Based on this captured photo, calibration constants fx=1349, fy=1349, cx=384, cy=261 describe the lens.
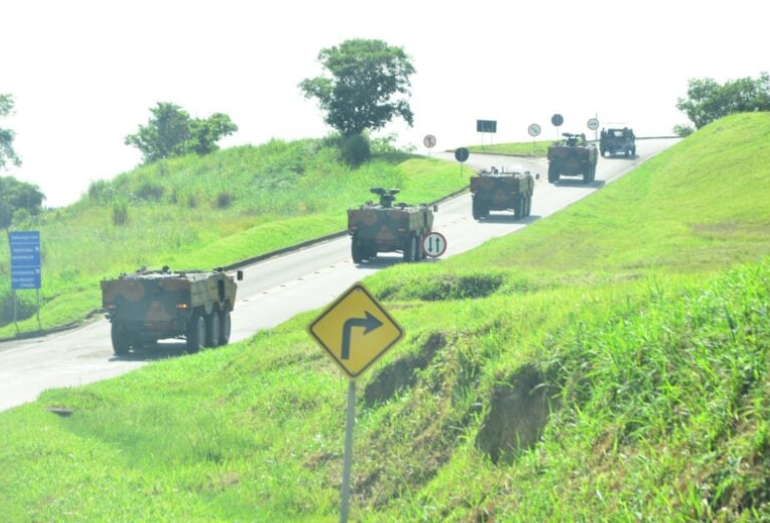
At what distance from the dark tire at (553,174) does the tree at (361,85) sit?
21247 mm

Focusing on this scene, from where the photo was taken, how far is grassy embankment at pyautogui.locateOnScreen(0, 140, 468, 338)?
163 feet

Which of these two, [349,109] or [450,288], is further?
[349,109]

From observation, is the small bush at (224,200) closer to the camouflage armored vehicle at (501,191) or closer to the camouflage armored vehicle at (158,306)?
the camouflage armored vehicle at (501,191)

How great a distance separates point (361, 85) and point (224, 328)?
5649cm

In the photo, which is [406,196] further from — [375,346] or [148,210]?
[375,346]

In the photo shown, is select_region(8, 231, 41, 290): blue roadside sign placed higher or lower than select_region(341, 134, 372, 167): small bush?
lower

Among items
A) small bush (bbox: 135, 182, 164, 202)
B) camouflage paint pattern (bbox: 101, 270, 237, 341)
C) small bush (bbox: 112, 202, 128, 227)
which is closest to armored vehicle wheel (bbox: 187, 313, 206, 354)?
camouflage paint pattern (bbox: 101, 270, 237, 341)

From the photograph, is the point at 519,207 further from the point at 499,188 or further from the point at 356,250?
the point at 356,250

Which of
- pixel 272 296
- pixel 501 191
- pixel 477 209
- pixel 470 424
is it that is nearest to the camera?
pixel 470 424

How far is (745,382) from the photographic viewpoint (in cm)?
933

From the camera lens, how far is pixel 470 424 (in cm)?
1330

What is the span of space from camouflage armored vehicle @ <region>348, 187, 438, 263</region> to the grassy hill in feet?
62.3

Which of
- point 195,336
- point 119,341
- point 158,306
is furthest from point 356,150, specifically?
point 158,306

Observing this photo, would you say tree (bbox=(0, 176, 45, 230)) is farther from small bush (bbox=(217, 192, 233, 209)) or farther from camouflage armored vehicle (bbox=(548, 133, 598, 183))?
camouflage armored vehicle (bbox=(548, 133, 598, 183))
